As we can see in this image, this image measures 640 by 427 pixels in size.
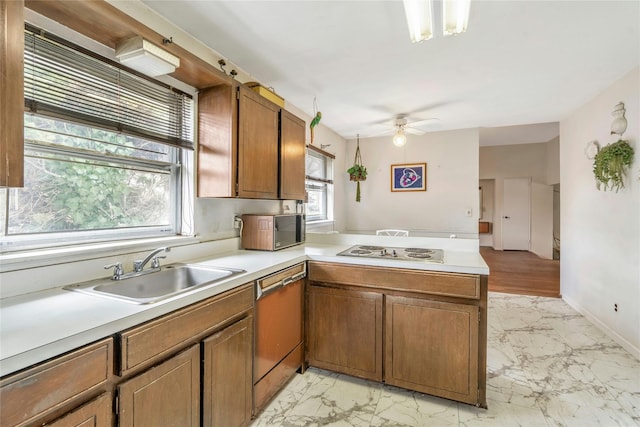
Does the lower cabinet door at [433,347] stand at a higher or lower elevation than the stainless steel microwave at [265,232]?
lower

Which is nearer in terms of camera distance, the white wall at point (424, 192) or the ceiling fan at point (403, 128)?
the ceiling fan at point (403, 128)

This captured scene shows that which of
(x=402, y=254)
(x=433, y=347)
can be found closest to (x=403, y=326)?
(x=433, y=347)

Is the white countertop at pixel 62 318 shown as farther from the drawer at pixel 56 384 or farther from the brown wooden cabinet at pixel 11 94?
the brown wooden cabinet at pixel 11 94

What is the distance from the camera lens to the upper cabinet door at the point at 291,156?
8.04 feet

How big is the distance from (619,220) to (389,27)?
8.81 ft

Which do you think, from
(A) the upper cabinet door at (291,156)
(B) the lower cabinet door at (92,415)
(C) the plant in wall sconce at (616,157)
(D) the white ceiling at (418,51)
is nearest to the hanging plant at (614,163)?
(C) the plant in wall sconce at (616,157)

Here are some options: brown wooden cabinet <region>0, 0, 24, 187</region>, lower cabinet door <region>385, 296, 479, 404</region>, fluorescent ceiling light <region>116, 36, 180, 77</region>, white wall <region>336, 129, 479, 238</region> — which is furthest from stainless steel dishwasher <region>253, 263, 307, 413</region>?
white wall <region>336, 129, 479, 238</region>

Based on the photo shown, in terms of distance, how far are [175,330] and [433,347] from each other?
149 cm

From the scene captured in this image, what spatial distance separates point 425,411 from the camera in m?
1.79

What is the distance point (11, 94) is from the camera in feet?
3.01

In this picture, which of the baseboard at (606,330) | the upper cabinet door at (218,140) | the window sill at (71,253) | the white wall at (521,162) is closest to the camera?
the window sill at (71,253)

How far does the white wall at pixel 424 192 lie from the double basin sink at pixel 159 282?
3053 millimetres

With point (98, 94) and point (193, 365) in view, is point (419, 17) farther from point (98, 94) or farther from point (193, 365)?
point (193, 365)

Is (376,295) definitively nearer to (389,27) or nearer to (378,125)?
(389,27)
